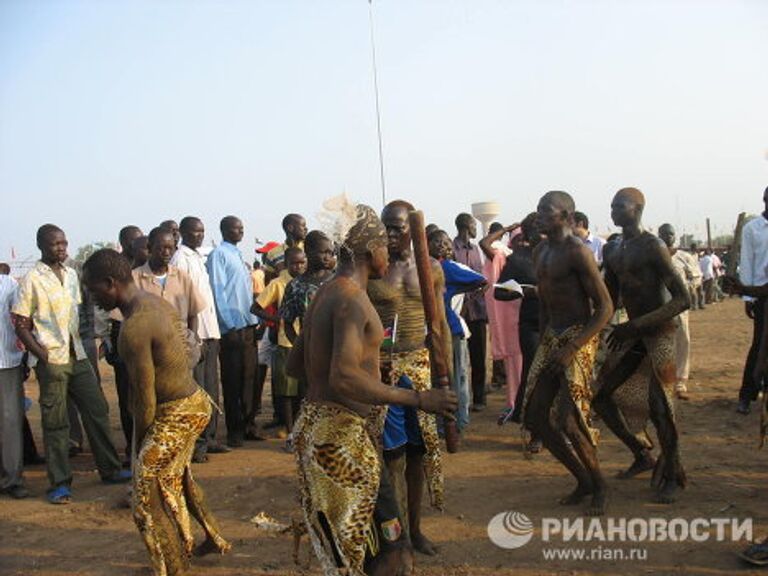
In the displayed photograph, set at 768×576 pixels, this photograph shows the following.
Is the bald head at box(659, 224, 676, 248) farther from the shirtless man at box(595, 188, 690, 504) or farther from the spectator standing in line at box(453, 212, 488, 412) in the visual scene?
the shirtless man at box(595, 188, 690, 504)

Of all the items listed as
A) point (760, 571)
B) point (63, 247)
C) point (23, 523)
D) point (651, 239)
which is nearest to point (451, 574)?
point (760, 571)

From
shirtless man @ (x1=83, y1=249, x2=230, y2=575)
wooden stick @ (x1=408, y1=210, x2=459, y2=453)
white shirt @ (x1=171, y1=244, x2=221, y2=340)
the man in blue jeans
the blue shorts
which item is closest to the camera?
wooden stick @ (x1=408, y1=210, x2=459, y2=453)

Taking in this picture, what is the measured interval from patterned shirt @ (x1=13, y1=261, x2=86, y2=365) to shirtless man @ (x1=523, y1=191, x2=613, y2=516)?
12.4 feet

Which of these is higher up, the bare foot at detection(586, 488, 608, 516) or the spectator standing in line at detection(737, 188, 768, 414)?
the spectator standing in line at detection(737, 188, 768, 414)

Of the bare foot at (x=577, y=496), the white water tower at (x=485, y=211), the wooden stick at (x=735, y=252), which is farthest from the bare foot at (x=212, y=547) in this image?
the white water tower at (x=485, y=211)

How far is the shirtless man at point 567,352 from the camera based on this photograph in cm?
491

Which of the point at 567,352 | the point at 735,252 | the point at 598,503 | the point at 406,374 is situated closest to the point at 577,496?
the point at 598,503

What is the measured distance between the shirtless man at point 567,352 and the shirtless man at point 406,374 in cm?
80

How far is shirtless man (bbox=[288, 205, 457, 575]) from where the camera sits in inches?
119

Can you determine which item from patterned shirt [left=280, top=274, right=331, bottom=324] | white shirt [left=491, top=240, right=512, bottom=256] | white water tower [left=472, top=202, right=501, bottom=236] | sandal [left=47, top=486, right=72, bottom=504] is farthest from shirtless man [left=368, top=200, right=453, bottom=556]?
white water tower [left=472, top=202, right=501, bottom=236]

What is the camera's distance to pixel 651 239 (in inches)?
207

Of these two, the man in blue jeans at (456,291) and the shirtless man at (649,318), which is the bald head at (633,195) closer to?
the shirtless man at (649,318)

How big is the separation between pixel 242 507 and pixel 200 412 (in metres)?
1.73

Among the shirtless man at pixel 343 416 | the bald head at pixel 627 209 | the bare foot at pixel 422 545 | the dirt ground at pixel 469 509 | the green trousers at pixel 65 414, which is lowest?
the dirt ground at pixel 469 509
